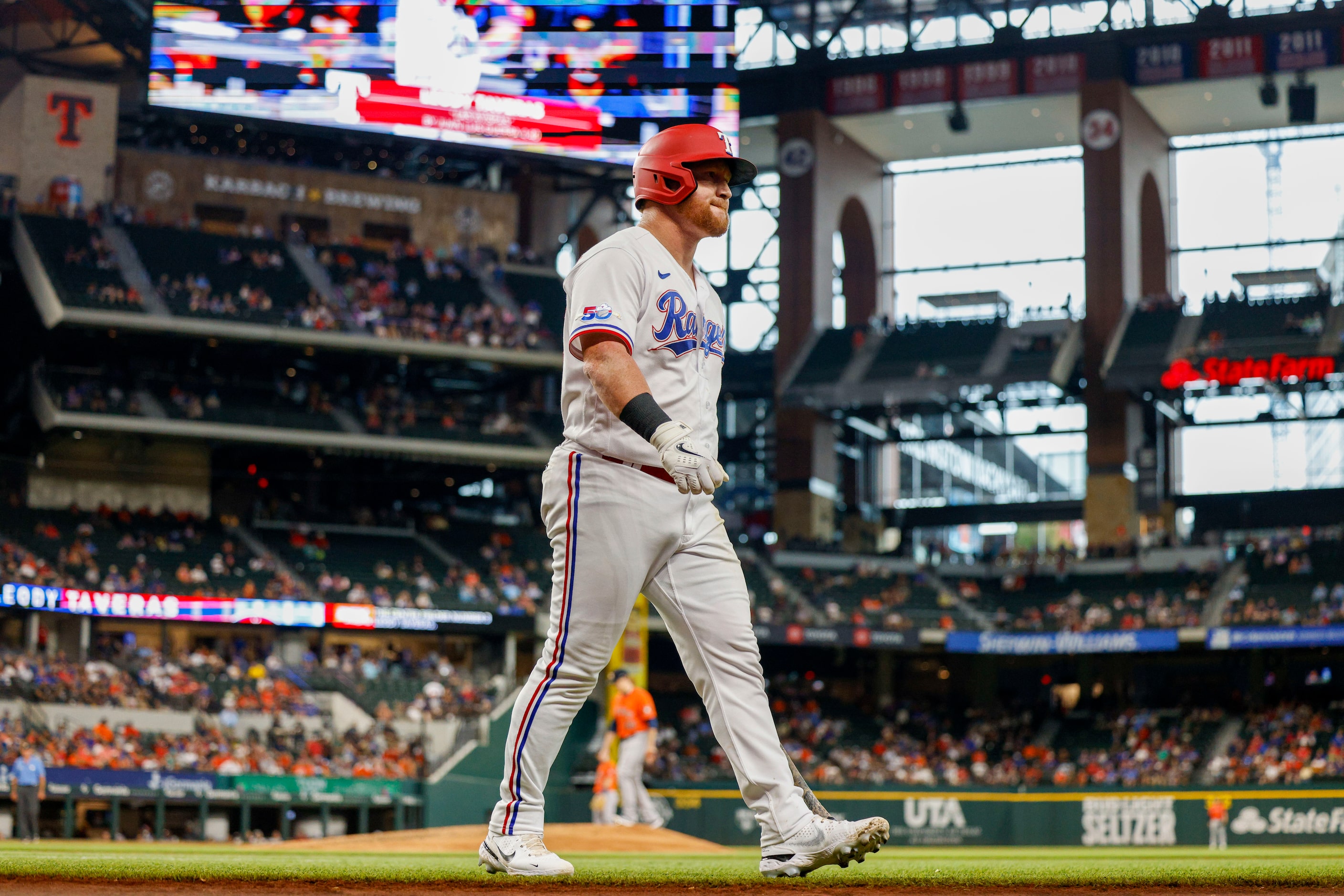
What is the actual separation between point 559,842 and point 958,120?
121 ft

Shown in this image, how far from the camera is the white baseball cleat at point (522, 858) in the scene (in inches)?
223

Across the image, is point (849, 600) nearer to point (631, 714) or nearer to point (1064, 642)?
point (1064, 642)

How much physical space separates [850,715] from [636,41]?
18308 millimetres

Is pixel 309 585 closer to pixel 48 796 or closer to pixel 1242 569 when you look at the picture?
pixel 48 796

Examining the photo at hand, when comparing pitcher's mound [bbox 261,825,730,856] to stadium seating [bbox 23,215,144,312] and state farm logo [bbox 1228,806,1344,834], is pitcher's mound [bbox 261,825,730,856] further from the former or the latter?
stadium seating [bbox 23,215,144,312]

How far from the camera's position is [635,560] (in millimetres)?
5672

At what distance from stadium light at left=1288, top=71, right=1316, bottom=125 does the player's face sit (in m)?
41.9

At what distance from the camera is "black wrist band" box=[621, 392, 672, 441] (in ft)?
17.4

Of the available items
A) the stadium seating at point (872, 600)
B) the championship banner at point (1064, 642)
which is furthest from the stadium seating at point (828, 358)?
the championship banner at point (1064, 642)

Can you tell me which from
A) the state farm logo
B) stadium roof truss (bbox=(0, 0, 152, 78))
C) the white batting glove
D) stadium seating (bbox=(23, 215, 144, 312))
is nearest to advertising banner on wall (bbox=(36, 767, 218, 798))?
stadium seating (bbox=(23, 215, 144, 312))

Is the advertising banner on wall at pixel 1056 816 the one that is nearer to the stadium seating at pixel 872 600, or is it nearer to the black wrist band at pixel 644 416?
the stadium seating at pixel 872 600

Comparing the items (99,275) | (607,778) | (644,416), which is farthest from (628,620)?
(99,275)

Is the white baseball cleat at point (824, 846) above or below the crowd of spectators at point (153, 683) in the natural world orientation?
above

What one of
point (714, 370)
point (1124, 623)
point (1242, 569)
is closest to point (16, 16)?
point (1124, 623)
